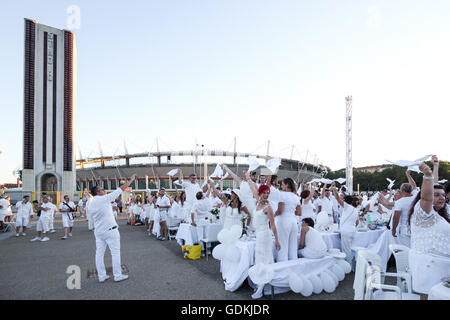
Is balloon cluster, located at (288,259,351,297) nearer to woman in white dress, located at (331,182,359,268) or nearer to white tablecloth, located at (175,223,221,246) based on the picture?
woman in white dress, located at (331,182,359,268)

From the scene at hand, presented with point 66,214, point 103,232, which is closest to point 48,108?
point 66,214

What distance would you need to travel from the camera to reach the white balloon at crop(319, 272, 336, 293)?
17.4 feet

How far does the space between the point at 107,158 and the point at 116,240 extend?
67.1 m

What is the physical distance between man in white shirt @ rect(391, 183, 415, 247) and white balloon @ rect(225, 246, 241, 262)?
3061mm

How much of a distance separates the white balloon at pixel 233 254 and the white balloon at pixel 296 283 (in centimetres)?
105

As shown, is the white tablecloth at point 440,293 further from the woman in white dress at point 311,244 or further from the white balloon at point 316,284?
the woman in white dress at point 311,244

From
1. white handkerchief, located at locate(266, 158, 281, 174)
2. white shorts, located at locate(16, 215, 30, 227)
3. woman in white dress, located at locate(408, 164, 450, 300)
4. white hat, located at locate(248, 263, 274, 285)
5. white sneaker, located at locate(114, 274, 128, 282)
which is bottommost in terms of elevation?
white shorts, located at locate(16, 215, 30, 227)

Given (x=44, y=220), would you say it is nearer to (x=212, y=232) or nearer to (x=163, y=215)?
(x=163, y=215)

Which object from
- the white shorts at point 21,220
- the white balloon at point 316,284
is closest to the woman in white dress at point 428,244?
the white balloon at point 316,284

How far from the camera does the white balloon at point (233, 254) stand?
5.55m

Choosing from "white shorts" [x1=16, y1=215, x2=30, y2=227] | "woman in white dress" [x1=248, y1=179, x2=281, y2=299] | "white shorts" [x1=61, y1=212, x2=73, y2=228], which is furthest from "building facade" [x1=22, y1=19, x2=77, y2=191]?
"woman in white dress" [x1=248, y1=179, x2=281, y2=299]
